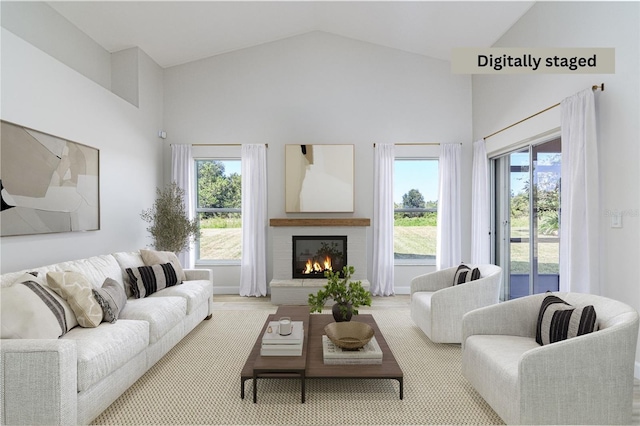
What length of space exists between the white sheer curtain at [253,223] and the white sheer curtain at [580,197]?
384cm

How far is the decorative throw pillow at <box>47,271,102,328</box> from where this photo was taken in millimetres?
2590

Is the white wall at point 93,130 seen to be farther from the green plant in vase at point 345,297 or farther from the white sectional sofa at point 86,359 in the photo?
the green plant in vase at point 345,297

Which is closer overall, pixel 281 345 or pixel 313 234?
pixel 281 345

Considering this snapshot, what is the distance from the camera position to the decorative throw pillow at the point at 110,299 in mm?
2764

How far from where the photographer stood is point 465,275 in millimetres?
3771

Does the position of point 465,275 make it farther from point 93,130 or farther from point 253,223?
point 93,130

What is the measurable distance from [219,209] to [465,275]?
150 inches

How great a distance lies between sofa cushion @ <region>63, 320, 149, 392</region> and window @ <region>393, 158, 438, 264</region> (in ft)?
13.4

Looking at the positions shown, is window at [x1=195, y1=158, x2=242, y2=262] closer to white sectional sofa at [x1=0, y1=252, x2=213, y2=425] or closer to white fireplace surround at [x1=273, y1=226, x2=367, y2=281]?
white fireplace surround at [x1=273, y1=226, x2=367, y2=281]

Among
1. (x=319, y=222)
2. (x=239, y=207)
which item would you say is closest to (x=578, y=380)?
(x=319, y=222)

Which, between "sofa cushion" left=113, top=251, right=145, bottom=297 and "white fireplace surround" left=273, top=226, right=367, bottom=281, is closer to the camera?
"sofa cushion" left=113, top=251, right=145, bottom=297

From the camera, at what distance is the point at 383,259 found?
569 centimetres

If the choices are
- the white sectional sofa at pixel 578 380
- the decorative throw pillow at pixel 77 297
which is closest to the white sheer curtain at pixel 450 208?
the white sectional sofa at pixel 578 380

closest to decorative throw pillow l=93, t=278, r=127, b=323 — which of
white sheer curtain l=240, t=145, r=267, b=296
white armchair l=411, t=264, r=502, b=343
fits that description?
white sheer curtain l=240, t=145, r=267, b=296
